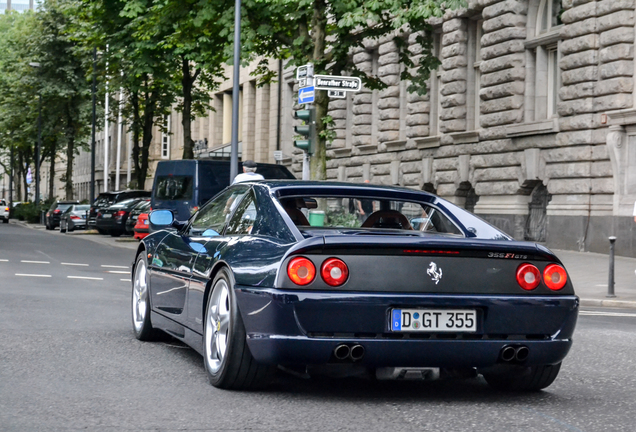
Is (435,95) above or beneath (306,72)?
above

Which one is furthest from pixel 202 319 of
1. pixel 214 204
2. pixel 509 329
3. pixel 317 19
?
pixel 317 19

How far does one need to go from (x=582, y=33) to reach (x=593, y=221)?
407 cm

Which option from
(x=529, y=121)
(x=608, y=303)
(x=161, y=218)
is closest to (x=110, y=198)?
(x=529, y=121)

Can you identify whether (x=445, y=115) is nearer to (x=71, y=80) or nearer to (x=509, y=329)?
(x=509, y=329)

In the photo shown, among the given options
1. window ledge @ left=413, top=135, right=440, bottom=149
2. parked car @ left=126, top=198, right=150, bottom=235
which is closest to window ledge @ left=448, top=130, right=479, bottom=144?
window ledge @ left=413, top=135, right=440, bottom=149

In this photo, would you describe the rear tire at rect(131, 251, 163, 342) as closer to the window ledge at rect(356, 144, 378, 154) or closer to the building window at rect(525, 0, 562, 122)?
the building window at rect(525, 0, 562, 122)

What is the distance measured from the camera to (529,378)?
6516 mm

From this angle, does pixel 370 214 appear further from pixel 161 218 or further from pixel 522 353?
pixel 161 218

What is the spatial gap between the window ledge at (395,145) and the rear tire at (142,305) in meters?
24.8

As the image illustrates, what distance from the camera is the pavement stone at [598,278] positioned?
597 inches

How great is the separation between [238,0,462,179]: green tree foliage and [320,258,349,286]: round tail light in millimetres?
16775

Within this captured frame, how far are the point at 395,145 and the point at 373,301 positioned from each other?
28362mm

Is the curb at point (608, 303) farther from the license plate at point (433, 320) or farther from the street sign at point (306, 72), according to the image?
the license plate at point (433, 320)

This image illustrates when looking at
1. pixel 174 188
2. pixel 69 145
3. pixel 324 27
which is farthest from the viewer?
pixel 69 145
